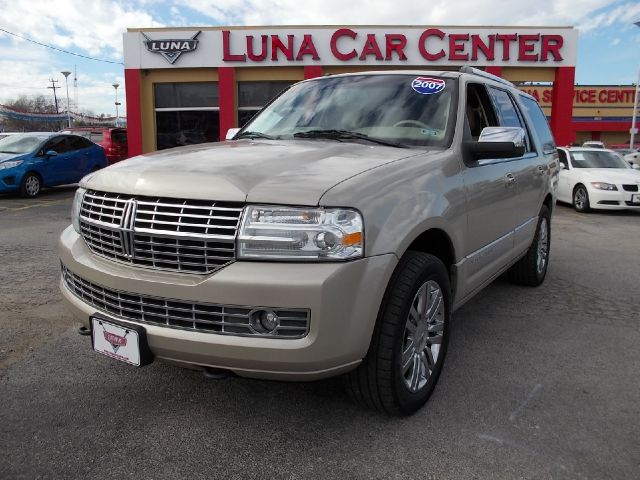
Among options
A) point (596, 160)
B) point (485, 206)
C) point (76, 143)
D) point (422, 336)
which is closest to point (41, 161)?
point (76, 143)

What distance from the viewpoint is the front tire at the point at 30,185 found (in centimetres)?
1207

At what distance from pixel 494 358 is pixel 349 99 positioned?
6.32 feet

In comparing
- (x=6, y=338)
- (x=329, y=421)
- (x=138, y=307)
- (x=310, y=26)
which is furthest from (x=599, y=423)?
(x=310, y=26)

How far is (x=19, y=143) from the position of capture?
41.9 feet

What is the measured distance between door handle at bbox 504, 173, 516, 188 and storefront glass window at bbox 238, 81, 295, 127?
15.2 meters

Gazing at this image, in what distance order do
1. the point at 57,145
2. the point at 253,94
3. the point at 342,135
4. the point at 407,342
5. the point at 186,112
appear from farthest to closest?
the point at 186,112 < the point at 253,94 < the point at 57,145 < the point at 342,135 < the point at 407,342

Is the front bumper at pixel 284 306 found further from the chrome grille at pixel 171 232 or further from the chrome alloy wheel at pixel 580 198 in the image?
the chrome alloy wheel at pixel 580 198

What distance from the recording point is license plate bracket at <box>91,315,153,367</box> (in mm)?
2383

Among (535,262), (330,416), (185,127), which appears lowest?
(330,416)

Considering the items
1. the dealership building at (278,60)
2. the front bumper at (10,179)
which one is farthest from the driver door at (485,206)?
the dealership building at (278,60)

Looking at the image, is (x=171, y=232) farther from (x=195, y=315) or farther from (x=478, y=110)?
(x=478, y=110)

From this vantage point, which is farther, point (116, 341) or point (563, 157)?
point (563, 157)

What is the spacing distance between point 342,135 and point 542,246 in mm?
2971

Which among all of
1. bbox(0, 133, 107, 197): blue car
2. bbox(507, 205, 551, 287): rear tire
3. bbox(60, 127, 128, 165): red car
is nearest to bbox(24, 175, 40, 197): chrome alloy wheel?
bbox(0, 133, 107, 197): blue car
